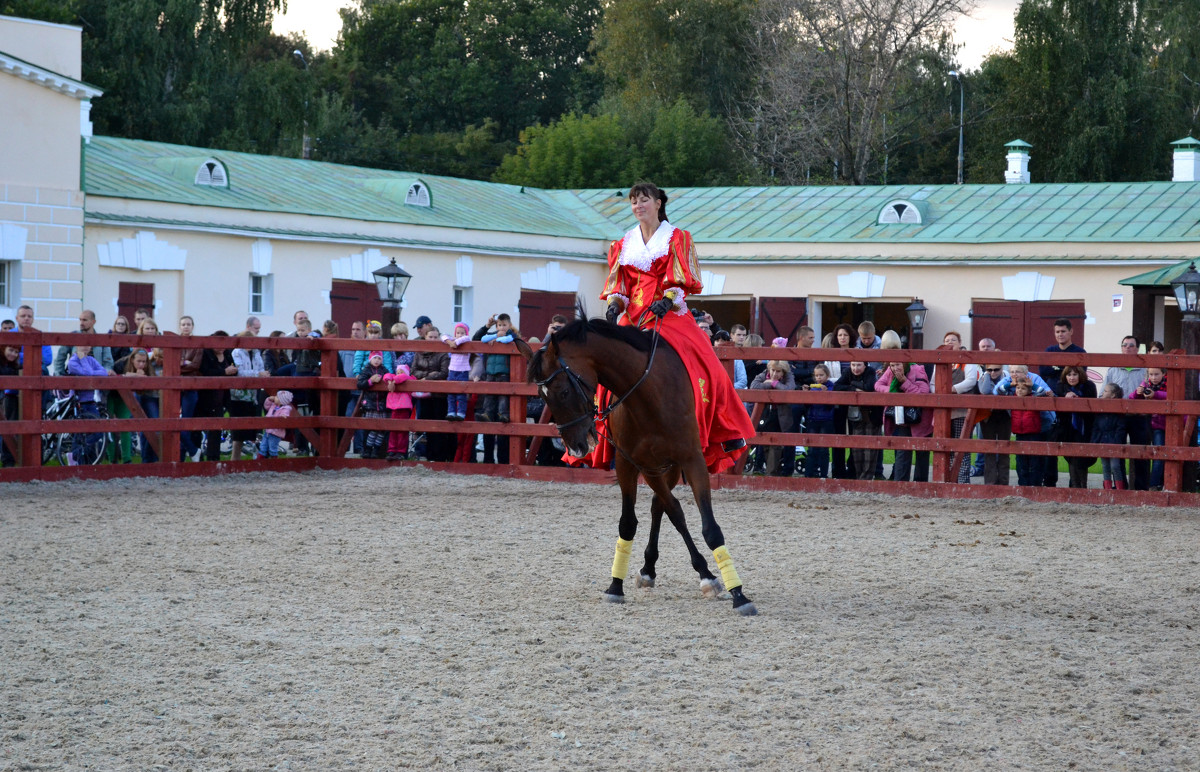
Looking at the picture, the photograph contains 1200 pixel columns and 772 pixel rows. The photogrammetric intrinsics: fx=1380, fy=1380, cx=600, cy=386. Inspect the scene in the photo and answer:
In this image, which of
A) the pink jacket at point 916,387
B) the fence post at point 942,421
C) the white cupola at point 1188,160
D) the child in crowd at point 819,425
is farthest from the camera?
the white cupola at point 1188,160

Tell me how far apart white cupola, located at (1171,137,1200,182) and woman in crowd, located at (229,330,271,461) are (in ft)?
76.9

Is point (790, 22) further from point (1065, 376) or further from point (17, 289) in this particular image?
point (1065, 376)

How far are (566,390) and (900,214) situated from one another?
23025mm

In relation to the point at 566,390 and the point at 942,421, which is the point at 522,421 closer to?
the point at 942,421

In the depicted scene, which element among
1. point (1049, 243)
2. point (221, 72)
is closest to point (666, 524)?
point (1049, 243)

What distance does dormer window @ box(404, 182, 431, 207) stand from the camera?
28188 mm

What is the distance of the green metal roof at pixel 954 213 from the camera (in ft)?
86.2

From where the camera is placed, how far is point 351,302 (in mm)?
25781

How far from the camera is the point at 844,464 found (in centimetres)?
1323

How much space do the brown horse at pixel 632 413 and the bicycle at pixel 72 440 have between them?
301 inches

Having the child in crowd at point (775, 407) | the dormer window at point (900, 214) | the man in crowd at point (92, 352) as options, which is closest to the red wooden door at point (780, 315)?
the dormer window at point (900, 214)

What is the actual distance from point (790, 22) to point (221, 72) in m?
18.5

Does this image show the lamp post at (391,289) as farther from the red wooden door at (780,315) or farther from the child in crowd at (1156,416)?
the red wooden door at (780,315)

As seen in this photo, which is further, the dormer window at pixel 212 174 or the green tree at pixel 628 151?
the green tree at pixel 628 151
